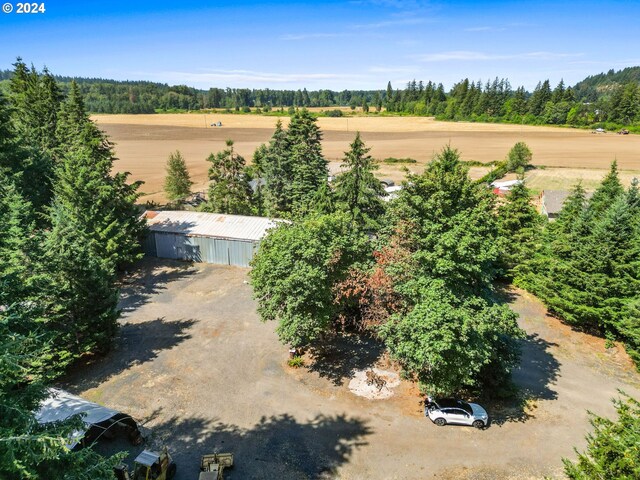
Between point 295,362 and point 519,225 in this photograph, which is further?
point 519,225

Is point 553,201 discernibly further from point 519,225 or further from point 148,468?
point 148,468

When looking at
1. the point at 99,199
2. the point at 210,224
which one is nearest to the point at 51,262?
the point at 99,199

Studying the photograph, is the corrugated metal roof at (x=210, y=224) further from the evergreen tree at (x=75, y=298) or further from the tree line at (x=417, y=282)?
the tree line at (x=417, y=282)

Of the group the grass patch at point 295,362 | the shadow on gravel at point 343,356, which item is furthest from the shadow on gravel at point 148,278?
the shadow on gravel at point 343,356

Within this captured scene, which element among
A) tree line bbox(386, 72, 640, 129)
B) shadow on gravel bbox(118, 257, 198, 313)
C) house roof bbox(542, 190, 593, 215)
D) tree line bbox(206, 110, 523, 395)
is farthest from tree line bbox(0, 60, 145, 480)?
tree line bbox(386, 72, 640, 129)

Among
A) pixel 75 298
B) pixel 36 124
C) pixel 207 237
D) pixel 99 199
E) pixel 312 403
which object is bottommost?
pixel 312 403

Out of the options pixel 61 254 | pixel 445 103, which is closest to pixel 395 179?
pixel 61 254

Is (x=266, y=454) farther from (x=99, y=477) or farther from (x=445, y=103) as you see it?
(x=445, y=103)
